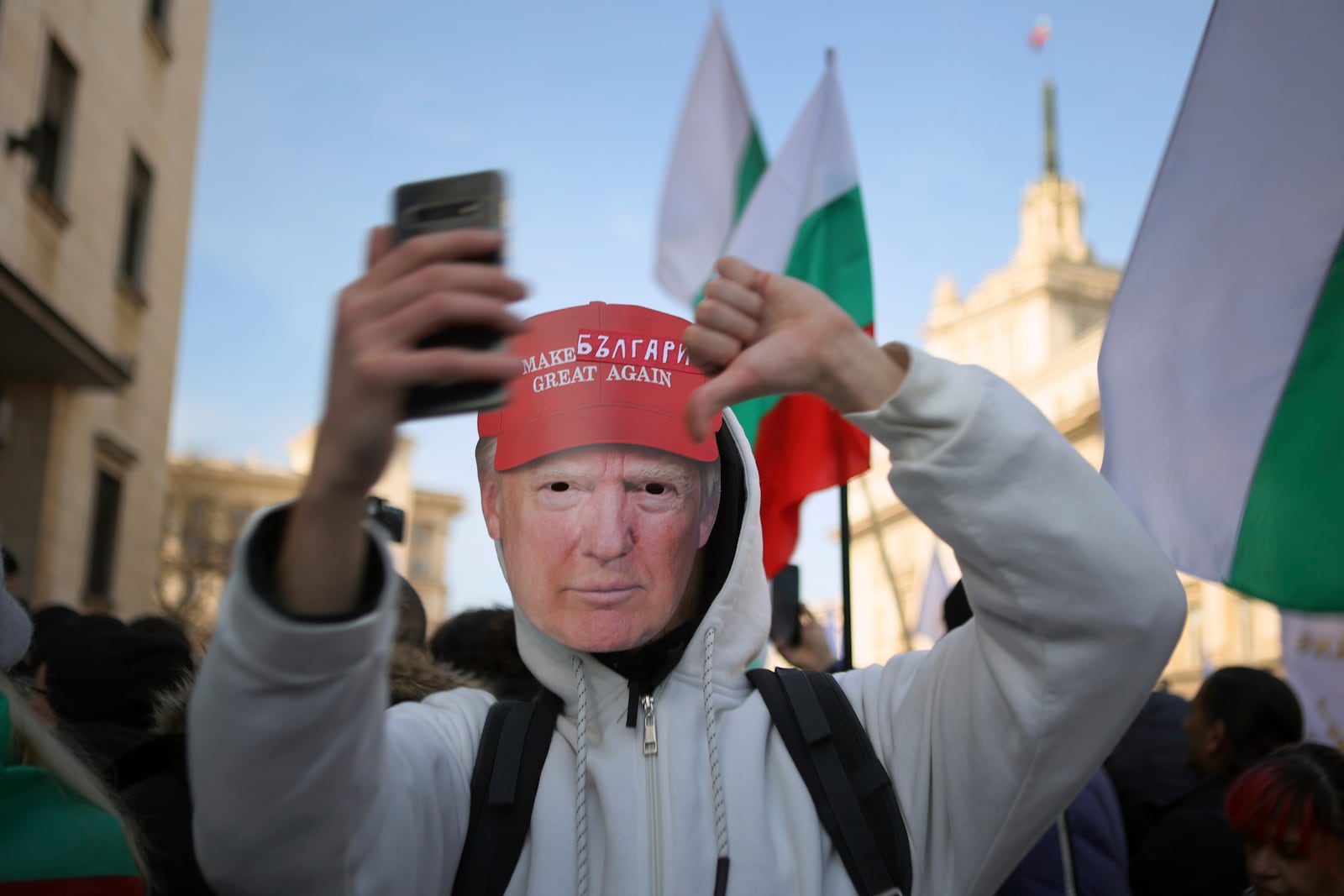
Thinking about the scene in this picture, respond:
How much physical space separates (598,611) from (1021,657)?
0.62m

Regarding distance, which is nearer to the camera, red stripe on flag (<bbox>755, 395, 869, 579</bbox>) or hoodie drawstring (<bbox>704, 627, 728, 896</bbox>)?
hoodie drawstring (<bbox>704, 627, 728, 896</bbox>)

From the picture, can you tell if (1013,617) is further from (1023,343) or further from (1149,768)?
(1023,343)

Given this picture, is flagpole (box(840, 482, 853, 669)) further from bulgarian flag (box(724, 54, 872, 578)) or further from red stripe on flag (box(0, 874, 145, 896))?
red stripe on flag (box(0, 874, 145, 896))

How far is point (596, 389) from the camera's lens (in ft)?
6.52

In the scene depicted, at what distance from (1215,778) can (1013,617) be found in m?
2.07

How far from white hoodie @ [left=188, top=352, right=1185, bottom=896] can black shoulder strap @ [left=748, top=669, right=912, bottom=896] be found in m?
0.03

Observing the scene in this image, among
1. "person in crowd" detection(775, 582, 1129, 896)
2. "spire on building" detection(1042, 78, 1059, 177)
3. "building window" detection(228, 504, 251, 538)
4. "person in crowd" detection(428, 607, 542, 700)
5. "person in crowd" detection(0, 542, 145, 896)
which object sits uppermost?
"spire on building" detection(1042, 78, 1059, 177)

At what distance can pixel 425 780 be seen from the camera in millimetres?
1770

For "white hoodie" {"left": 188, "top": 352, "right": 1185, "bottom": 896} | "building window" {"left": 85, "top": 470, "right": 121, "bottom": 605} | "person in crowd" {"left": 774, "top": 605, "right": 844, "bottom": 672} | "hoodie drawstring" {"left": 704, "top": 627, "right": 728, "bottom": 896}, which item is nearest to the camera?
"white hoodie" {"left": 188, "top": 352, "right": 1185, "bottom": 896}

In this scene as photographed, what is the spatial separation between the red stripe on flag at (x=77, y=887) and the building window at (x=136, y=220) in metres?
12.3

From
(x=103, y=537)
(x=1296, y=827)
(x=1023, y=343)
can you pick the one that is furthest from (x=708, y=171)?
(x=1023, y=343)

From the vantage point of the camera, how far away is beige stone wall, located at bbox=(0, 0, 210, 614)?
394 inches

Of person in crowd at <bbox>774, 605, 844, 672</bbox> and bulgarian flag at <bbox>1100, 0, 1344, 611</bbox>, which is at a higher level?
bulgarian flag at <bbox>1100, 0, 1344, 611</bbox>

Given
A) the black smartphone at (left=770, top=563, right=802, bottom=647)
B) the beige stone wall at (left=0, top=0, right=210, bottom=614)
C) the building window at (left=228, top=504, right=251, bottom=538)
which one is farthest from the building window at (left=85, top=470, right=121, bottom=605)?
the building window at (left=228, top=504, right=251, bottom=538)
